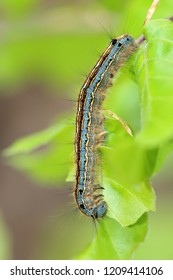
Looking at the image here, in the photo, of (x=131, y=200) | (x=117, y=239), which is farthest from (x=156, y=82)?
(x=117, y=239)

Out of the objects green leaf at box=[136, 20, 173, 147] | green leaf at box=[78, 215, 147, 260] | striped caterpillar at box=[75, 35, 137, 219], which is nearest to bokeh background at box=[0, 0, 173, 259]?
striped caterpillar at box=[75, 35, 137, 219]

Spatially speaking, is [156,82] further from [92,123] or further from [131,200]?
[92,123]

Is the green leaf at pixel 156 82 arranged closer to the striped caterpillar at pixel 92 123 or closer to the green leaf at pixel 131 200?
the green leaf at pixel 131 200

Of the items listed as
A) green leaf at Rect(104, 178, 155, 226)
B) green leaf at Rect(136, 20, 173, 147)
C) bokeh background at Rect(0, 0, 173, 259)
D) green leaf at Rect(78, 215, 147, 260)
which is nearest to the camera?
green leaf at Rect(136, 20, 173, 147)

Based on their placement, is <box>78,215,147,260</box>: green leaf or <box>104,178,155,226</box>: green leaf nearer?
<box>104,178,155,226</box>: green leaf

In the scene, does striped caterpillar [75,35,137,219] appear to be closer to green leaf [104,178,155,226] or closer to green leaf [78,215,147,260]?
green leaf [78,215,147,260]
